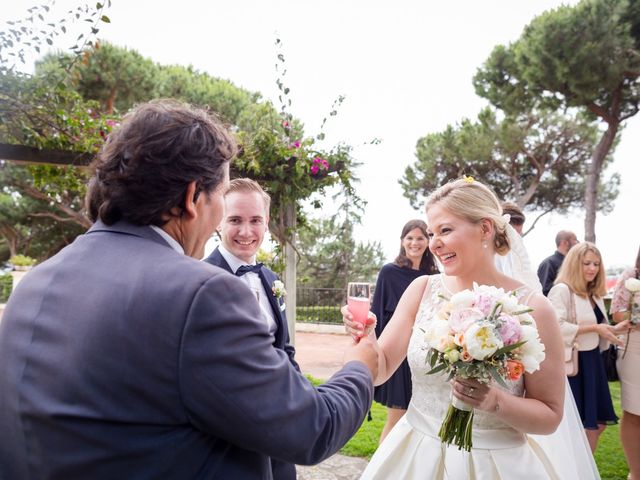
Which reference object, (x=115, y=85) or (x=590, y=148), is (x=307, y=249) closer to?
(x=115, y=85)

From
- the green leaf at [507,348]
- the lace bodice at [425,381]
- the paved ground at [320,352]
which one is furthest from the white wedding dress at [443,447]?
the paved ground at [320,352]

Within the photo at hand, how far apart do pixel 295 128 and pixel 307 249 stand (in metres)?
11.7

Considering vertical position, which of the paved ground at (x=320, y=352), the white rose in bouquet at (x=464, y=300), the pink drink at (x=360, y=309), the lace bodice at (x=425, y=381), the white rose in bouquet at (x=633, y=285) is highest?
the white rose in bouquet at (x=633, y=285)

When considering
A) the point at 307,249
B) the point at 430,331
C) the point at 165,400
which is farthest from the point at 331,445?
the point at 307,249

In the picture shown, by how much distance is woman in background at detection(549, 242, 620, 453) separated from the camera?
4488mm

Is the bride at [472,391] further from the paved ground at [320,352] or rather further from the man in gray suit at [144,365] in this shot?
the paved ground at [320,352]

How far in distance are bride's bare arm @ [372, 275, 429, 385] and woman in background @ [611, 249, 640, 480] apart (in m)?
2.83

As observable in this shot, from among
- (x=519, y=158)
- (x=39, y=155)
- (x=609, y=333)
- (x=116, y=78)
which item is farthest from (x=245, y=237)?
(x=519, y=158)

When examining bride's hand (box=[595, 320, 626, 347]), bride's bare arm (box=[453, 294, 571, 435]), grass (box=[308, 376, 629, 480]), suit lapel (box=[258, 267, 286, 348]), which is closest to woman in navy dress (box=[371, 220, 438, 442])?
grass (box=[308, 376, 629, 480])

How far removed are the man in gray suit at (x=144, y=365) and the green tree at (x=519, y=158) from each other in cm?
1870

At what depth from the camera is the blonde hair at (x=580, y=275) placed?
15.2 feet

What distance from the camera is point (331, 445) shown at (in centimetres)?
116

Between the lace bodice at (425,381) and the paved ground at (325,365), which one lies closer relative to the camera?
the lace bodice at (425,381)

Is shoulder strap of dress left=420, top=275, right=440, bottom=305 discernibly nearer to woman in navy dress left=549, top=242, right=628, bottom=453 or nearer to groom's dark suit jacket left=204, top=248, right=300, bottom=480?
groom's dark suit jacket left=204, top=248, right=300, bottom=480
